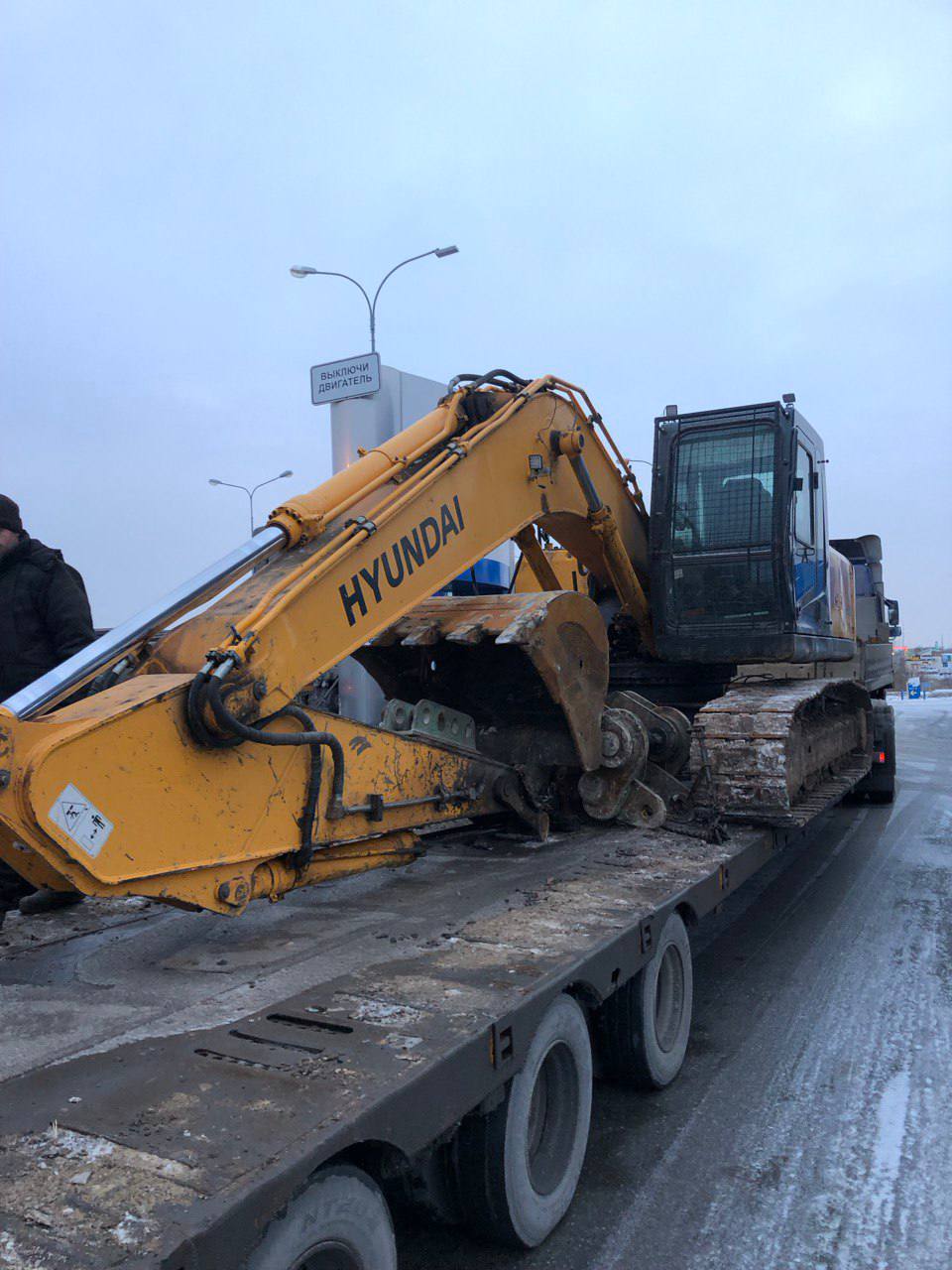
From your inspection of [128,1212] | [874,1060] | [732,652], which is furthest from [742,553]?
[128,1212]

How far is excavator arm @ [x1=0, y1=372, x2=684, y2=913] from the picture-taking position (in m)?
3.21

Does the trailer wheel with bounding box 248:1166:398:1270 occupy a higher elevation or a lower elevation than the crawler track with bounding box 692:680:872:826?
lower

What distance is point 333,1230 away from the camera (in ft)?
7.62

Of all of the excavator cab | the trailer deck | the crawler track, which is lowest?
the trailer deck

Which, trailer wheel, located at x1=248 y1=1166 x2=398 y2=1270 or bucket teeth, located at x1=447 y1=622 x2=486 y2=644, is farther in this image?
bucket teeth, located at x1=447 y1=622 x2=486 y2=644

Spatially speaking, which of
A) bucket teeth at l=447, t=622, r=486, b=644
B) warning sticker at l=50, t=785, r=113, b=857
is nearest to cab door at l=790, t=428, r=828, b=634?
bucket teeth at l=447, t=622, r=486, b=644

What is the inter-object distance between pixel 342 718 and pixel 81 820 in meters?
1.35

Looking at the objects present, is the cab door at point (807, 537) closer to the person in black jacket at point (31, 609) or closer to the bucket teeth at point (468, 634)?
the bucket teeth at point (468, 634)

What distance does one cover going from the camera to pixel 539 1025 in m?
3.32

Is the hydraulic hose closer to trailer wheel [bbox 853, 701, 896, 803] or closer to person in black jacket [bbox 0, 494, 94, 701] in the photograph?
person in black jacket [bbox 0, 494, 94, 701]

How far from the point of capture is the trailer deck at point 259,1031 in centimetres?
201

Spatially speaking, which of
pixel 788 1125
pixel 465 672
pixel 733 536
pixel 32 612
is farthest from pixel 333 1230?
pixel 733 536

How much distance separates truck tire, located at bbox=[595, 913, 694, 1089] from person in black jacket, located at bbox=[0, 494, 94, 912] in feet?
7.56

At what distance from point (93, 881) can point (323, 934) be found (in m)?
1.17
